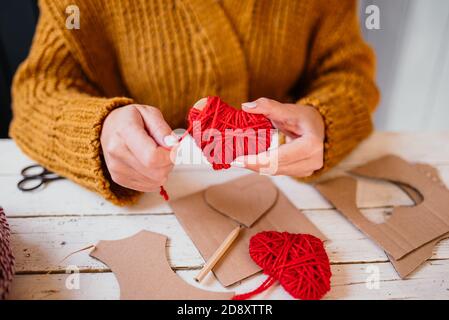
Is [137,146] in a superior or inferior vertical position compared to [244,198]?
superior

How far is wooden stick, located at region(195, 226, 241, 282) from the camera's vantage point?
1.81 ft

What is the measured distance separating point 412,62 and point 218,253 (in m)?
0.98

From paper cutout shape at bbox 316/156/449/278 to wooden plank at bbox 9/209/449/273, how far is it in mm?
16

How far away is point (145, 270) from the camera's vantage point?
0.55 metres

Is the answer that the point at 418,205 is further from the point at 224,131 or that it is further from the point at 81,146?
the point at 81,146

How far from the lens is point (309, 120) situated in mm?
640

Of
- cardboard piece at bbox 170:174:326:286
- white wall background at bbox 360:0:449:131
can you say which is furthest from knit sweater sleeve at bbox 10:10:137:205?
white wall background at bbox 360:0:449:131

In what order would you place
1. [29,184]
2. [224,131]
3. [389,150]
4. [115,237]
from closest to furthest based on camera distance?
[224,131] → [115,237] → [29,184] → [389,150]

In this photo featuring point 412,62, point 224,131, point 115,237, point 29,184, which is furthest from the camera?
point 412,62

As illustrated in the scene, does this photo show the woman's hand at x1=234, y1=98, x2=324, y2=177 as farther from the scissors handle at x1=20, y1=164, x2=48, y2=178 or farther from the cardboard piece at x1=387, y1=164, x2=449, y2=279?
the scissors handle at x1=20, y1=164, x2=48, y2=178

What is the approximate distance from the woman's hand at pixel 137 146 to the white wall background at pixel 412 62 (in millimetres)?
798

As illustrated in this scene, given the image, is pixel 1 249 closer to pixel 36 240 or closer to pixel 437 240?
pixel 36 240

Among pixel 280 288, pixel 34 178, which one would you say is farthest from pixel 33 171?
pixel 280 288
